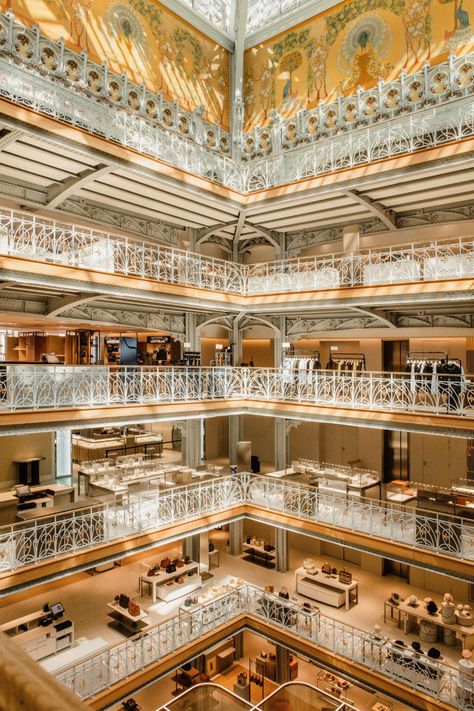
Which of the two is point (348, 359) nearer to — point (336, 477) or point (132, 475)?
point (336, 477)

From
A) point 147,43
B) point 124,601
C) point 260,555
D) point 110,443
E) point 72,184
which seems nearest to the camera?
point 72,184

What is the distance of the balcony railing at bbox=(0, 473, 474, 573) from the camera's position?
10.8 metres

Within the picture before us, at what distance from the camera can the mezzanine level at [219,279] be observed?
10633 millimetres

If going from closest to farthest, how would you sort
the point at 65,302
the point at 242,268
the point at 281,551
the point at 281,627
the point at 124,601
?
the point at 65,302
the point at 281,627
the point at 124,601
the point at 242,268
the point at 281,551

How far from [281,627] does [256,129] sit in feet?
49.1

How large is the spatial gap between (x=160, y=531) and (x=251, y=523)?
7469mm

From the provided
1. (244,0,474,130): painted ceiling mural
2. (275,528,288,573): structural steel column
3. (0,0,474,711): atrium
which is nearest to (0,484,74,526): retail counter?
(0,0,474,711): atrium

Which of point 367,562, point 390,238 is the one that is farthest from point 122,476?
point 390,238

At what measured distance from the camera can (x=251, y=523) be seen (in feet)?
63.6

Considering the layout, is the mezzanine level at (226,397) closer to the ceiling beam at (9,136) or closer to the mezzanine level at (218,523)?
the mezzanine level at (218,523)

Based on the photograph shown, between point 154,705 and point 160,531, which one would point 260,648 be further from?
point 160,531

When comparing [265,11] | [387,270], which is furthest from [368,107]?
[265,11]

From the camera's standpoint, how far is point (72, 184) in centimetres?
1224

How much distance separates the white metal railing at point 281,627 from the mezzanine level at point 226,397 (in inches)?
193
